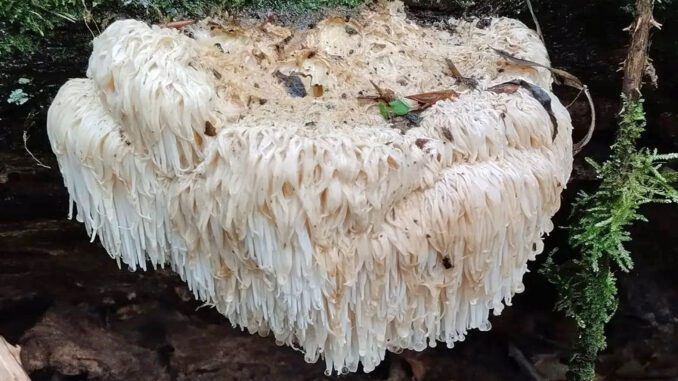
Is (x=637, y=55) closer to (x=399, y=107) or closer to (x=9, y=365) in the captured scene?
(x=399, y=107)

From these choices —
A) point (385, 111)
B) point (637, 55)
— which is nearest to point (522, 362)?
point (637, 55)

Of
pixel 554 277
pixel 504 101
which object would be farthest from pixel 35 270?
pixel 554 277

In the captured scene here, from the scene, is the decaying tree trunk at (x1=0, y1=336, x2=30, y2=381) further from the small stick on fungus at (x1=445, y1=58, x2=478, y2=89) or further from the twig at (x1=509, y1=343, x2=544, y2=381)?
the twig at (x1=509, y1=343, x2=544, y2=381)

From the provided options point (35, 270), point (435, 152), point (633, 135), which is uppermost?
point (435, 152)

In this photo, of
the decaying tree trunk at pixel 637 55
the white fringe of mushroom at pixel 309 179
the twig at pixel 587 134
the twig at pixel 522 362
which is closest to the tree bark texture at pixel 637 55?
the decaying tree trunk at pixel 637 55

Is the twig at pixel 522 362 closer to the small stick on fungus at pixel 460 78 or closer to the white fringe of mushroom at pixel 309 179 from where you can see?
the white fringe of mushroom at pixel 309 179

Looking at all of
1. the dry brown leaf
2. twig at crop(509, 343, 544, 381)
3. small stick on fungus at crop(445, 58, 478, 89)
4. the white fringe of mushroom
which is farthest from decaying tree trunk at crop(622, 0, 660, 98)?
twig at crop(509, 343, 544, 381)

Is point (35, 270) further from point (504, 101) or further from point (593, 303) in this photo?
point (593, 303)
